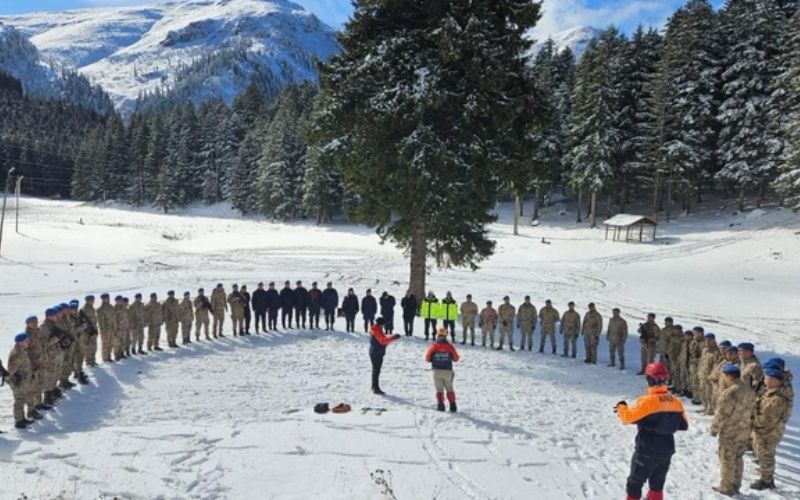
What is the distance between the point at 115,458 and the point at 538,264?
102ft

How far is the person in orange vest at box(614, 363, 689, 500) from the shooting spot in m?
6.91

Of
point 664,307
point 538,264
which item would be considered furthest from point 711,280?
point 538,264

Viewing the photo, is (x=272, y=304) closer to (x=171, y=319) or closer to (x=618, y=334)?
(x=171, y=319)

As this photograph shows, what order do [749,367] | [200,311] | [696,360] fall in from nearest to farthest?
1. [749,367]
2. [696,360]
3. [200,311]

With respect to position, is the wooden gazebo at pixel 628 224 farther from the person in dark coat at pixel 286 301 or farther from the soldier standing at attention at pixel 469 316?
the person in dark coat at pixel 286 301

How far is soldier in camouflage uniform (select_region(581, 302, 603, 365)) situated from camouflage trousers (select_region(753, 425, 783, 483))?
8.68m

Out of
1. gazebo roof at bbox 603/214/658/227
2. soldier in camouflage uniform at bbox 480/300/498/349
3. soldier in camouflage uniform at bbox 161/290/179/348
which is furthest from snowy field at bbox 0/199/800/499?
gazebo roof at bbox 603/214/658/227

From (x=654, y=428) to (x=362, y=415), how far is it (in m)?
5.17

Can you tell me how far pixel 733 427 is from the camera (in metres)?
8.35

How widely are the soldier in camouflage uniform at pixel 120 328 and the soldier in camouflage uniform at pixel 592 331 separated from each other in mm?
12824

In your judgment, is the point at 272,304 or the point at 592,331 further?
the point at 272,304

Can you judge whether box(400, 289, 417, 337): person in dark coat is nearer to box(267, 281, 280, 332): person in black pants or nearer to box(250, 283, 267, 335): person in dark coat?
box(267, 281, 280, 332): person in black pants

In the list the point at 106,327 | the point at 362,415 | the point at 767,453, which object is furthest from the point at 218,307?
the point at 767,453

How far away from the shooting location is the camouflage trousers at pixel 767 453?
845 cm
